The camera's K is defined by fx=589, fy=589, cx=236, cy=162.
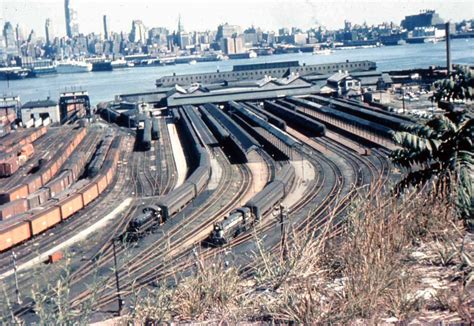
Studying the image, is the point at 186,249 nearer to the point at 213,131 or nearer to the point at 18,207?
the point at 18,207

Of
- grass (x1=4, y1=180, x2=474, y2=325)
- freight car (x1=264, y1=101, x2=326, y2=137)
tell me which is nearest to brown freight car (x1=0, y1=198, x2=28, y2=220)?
grass (x1=4, y1=180, x2=474, y2=325)

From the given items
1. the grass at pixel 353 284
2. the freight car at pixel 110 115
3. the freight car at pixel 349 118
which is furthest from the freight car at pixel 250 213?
the freight car at pixel 110 115

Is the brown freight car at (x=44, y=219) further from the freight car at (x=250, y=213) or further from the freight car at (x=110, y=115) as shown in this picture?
the freight car at (x=110, y=115)

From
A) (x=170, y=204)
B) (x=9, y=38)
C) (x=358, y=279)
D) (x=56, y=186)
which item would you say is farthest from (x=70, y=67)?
(x=358, y=279)

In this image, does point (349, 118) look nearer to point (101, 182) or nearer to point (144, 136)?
point (144, 136)

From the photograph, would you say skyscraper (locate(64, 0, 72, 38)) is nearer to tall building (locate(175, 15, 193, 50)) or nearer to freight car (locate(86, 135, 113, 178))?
tall building (locate(175, 15, 193, 50))

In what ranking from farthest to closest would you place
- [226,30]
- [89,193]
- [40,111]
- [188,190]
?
1. [226,30]
2. [40,111]
3. [89,193]
4. [188,190]
